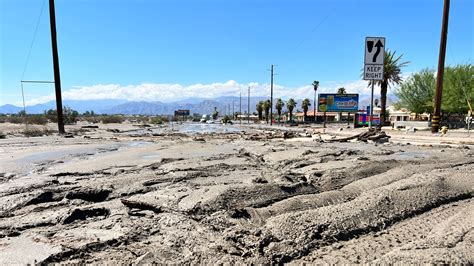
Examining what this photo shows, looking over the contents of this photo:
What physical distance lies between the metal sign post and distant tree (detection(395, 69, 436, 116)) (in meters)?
38.0

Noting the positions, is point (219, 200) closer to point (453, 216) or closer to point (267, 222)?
point (267, 222)

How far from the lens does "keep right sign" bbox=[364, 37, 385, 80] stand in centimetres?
1445

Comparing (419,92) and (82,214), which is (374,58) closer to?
(82,214)

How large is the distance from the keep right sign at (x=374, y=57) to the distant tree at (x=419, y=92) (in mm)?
37984

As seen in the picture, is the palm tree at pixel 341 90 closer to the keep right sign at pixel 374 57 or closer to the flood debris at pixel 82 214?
the keep right sign at pixel 374 57

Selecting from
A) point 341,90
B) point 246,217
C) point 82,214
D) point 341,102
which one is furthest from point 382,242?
point 341,90

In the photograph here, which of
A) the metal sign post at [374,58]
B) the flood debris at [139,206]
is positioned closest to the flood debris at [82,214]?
the flood debris at [139,206]

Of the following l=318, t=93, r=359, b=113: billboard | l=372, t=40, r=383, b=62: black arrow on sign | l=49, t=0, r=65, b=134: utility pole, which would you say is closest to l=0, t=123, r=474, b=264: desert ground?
l=372, t=40, r=383, b=62: black arrow on sign

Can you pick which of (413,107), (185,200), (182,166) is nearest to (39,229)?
(185,200)

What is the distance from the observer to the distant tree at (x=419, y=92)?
49.4 metres

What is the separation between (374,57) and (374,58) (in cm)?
4

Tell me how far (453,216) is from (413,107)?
169 feet

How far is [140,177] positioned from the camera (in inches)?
308

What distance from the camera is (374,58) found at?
14.6 metres
